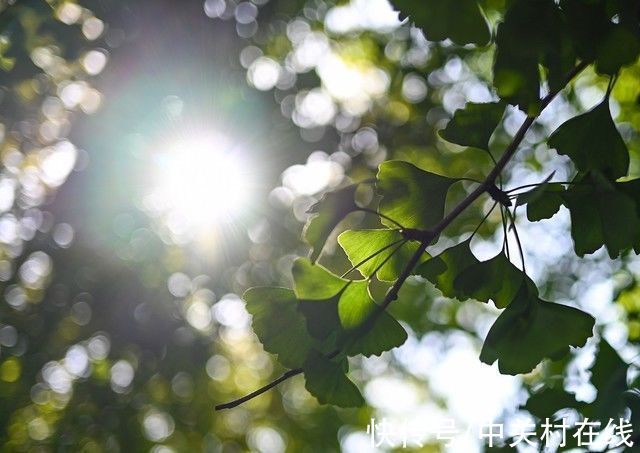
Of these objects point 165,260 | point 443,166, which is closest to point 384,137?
point 443,166

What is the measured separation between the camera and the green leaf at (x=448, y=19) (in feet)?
2.60

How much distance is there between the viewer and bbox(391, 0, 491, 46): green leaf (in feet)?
2.60

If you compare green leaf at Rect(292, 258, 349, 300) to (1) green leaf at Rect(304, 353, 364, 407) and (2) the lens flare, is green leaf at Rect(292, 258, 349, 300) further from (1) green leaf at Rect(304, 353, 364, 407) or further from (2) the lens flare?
(2) the lens flare

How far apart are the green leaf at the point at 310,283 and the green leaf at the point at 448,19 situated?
0.31 meters

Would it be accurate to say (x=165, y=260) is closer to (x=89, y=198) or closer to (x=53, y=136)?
(x=89, y=198)

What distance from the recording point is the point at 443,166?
595 cm

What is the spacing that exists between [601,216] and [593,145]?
12cm

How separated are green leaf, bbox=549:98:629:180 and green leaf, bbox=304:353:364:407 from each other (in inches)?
15.9

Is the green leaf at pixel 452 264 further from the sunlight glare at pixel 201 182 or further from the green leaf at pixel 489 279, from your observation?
the sunlight glare at pixel 201 182

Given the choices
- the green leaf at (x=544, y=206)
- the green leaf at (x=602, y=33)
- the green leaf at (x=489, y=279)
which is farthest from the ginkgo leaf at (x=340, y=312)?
the green leaf at (x=602, y=33)

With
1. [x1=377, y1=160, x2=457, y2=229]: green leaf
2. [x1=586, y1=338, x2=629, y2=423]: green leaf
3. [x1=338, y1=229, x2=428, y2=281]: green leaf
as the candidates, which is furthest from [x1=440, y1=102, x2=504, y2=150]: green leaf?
[x1=586, y1=338, x2=629, y2=423]: green leaf

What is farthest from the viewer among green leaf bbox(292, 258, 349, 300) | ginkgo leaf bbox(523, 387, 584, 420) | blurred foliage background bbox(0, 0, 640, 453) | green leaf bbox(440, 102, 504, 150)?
blurred foliage background bbox(0, 0, 640, 453)

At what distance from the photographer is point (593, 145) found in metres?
0.93

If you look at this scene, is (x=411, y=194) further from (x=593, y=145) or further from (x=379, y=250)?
(x=593, y=145)
